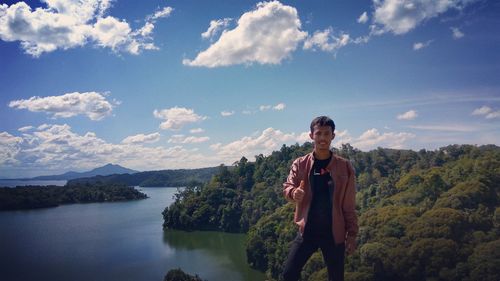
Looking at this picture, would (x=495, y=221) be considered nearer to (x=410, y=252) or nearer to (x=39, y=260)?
(x=410, y=252)

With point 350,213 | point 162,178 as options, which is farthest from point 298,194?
point 162,178

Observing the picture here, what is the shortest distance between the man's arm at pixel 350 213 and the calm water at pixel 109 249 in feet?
88.5

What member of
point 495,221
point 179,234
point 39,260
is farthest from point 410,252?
point 179,234

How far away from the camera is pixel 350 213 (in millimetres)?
2912

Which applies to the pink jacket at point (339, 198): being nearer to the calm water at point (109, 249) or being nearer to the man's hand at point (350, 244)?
the man's hand at point (350, 244)

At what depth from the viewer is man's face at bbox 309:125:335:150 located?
9.58ft

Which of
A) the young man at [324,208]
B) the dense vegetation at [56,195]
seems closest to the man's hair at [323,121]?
the young man at [324,208]

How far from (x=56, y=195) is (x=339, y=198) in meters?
90.9

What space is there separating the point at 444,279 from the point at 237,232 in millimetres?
34397

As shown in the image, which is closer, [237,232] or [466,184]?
[466,184]

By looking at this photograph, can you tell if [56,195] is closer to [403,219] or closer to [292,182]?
[403,219]

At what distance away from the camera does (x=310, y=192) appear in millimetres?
2924

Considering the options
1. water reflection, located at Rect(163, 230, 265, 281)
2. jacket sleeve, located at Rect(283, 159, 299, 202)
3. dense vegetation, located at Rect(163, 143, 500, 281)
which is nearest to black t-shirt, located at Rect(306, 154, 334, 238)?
jacket sleeve, located at Rect(283, 159, 299, 202)

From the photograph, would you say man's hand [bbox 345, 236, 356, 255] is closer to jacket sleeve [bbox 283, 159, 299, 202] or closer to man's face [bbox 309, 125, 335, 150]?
jacket sleeve [bbox 283, 159, 299, 202]
